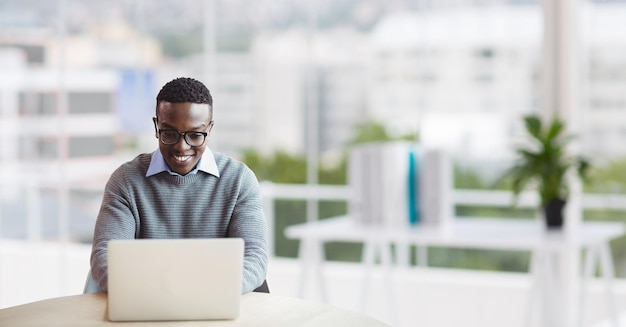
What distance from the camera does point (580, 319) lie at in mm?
3820

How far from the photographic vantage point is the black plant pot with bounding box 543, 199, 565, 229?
12.4 ft

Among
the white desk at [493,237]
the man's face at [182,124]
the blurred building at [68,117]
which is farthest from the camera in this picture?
the blurred building at [68,117]

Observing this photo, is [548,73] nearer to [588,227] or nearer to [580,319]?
[588,227]

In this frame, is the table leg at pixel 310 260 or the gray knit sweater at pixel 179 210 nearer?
the gray knit sweater at pixel 179 210

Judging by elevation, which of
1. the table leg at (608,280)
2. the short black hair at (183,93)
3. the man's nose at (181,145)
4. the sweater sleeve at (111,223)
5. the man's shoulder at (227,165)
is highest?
the short black hair at (183,93)

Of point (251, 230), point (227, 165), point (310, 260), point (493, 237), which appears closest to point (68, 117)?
point (310, 260)

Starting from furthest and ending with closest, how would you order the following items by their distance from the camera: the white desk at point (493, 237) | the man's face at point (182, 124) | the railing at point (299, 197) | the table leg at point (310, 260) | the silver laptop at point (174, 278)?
the railing at point (299, 197), the table leg at point (310, 260), the white desk at point (493, 237), the man's face at point (182, 124), the silver laptop at point (174, 278)

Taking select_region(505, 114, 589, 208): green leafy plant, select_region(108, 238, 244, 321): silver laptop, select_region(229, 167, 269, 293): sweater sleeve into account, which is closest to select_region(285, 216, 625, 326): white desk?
select_region(505, 114, 589, 208): green leafy plant

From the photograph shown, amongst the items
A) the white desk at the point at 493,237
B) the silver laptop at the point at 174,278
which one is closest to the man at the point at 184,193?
the silver laptop at the point at 174,278

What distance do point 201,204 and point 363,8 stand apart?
3825 millimetres

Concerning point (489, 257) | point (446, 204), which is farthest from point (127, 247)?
point (489, 257)

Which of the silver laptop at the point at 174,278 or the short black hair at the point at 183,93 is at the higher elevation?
the short black hair at the point at 183,93

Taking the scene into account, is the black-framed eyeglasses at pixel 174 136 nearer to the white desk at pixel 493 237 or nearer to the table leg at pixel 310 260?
the white desk at pixel 493 237

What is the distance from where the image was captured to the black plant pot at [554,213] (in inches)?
149
